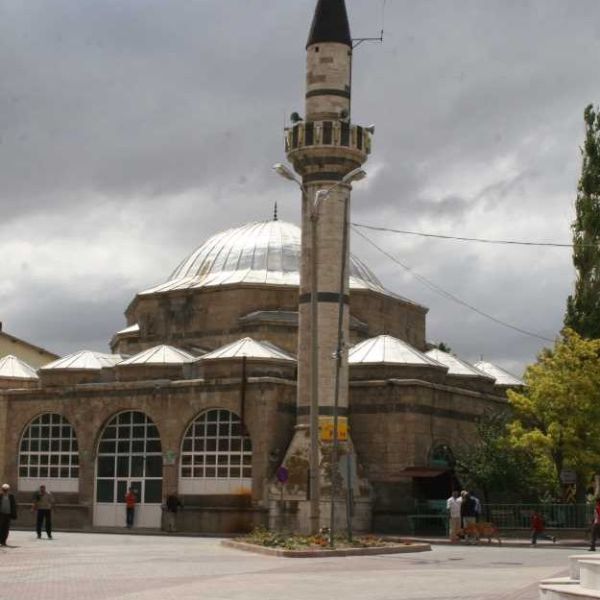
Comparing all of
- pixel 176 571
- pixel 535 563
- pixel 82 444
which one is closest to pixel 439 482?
pixel 82 444

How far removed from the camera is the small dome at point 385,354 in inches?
1700

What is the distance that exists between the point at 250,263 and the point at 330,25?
14.1 meters

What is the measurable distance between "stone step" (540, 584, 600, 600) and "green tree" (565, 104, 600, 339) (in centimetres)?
3015

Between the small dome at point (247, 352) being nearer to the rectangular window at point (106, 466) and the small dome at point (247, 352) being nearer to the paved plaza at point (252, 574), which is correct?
the rectangular window at point (106, 466)

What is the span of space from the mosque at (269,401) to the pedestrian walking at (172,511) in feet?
1.27

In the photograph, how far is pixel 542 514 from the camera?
38.2m

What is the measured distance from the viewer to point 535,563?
24.4 m

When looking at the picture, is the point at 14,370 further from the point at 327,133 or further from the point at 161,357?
the point at 327,133

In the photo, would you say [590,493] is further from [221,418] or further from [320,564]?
[320,564]

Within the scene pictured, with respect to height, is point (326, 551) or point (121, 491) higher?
point (121, 491)

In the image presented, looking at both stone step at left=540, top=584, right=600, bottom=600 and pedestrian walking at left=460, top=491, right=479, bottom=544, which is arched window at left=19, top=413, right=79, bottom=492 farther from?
stone step at left=540, top=584, right=600, bottom=600

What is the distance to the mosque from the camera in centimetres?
3862

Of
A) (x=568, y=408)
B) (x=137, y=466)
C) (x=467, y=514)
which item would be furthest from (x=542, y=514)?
(x=137, y=466)

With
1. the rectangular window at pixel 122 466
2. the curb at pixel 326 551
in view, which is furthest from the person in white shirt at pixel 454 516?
the rectangular window at pixel 122 466
